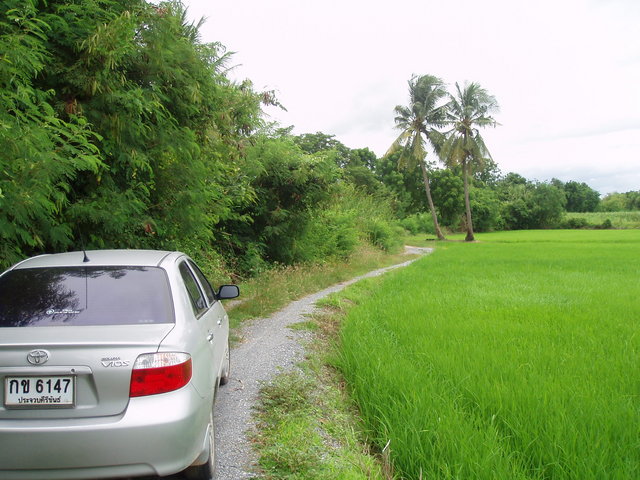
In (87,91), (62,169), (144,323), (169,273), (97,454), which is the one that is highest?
(87,91)

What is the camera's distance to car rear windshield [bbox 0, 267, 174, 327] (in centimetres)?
269

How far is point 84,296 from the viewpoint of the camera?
2854 mm

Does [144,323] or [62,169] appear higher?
[62,169]

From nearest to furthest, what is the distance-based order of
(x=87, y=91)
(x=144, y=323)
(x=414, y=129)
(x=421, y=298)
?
1. (x=144, y=323)
2. (x=87, y=91)
3. (x=421, y=298)
4. (x=414, y=129)

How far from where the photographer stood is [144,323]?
106 inches

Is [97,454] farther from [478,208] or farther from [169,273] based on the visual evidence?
[478,208]

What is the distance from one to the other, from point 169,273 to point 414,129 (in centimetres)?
3833

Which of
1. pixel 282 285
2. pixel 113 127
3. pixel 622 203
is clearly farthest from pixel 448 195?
pixel 622 203

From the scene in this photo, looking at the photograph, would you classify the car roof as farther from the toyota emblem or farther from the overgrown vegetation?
the toyota emblem

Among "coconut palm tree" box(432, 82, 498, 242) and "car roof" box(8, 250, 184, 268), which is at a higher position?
"coconut palm tree" box(432, 82, 498, 242)

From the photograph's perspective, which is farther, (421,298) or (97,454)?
(421,298)

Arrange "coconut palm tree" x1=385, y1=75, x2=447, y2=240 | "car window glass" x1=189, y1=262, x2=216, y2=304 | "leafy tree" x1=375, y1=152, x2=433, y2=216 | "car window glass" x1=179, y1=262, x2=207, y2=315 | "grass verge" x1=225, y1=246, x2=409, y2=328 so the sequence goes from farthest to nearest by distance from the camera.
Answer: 1. "leafy tree" x1=375, y1=152, x2=433, y2=216
2. "coconut palm tree" x1=385, y1=75, x2=447, y2=240
3. "grass verge" x1=225, y1=246, x2=409, y2=328
4. "car window glass" x1=189, y1=262, x2=216, y2=304
5. "car window glass" x1=179, y1=262, x2=207, y2=315

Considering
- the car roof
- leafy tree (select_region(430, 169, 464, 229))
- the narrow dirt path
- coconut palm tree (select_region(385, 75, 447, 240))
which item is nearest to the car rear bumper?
the narrow dirt path

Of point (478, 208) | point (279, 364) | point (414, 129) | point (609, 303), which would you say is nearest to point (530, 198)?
point (478, 208)
